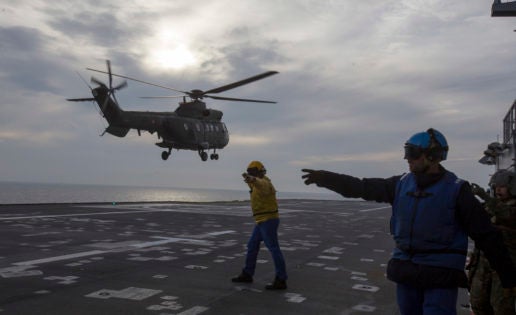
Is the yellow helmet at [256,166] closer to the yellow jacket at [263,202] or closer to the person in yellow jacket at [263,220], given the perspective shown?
the person in yellow jacket at [263,220]

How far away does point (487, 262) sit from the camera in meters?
4.98

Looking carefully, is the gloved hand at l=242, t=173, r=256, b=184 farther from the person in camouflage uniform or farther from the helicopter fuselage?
the helicopter fuselage

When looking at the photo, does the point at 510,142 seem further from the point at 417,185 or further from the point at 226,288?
the point at 417,185

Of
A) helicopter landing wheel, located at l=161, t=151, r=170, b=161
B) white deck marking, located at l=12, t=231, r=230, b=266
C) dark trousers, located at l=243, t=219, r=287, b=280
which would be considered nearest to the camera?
dark trousers, located at l=243, t=219, r=287, b=280

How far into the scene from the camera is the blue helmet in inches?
142

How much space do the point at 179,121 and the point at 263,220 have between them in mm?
26662

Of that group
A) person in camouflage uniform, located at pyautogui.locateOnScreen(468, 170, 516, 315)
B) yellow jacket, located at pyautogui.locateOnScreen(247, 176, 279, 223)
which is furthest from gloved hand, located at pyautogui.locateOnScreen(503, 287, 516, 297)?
yellow jacket, located at pyautogui.locateOnScreen(247, 176, 279, 223)

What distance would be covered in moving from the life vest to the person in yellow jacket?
14.1 ft

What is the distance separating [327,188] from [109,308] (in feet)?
12.2

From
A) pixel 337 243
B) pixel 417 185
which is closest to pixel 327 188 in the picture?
pixel 417 185

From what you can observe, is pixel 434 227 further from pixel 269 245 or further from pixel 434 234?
pixel 269 245

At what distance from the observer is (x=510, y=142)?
18.8m

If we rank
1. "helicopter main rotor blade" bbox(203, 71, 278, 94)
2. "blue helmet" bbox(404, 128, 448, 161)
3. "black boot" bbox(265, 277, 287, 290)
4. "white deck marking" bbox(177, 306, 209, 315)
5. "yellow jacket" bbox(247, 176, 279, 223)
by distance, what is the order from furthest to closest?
1. "helicopter main rotor blade" bbox(203, 71, 278, 94)
2. "yellow jacket" bbox(247, 176, 279, 223)
3. "black boot" bbox(265, 277, 287, 290)
4. "white deck marking" bbox(177, 306, 209, 315)
5. "blue helmet" bbox(404, 128, 448, 161)

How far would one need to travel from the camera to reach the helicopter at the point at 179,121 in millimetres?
29922
